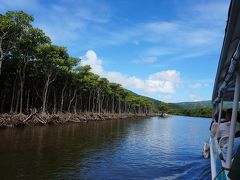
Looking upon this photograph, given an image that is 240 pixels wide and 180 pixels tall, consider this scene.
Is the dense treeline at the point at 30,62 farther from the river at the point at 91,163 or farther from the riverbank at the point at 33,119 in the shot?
the river at the point at 91,163

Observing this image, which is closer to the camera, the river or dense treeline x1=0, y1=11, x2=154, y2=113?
the river

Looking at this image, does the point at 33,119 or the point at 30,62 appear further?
the point at 30,62

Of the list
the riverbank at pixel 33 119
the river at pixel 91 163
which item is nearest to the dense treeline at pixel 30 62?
the riverbank at pixel 33 119

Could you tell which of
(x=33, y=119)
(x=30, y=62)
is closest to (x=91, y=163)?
(x=33, y=119)

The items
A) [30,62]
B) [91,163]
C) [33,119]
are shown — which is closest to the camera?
[91,163]

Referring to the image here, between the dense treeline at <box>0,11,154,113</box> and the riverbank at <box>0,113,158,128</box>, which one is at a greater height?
the dense treeline at <box>0,11,154,113</box>

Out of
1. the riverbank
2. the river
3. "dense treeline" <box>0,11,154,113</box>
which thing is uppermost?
"dense treeline" <box>0,11,154,113</box>

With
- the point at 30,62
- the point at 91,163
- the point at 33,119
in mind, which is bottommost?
the point at 91,163

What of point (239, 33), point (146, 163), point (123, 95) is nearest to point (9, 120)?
point (146, 163)

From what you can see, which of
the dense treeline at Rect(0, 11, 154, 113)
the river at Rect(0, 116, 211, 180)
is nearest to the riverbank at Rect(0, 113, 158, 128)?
the dense treeline at Rect(0, 11, 154, 113)

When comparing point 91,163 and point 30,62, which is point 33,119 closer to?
point 30,62

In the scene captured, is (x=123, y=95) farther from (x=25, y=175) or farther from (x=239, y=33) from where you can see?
(x=239, y=33)

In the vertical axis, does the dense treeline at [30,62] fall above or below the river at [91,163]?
above

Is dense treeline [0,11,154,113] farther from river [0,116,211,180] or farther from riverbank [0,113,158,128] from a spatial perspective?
river [0,116,211,180]
